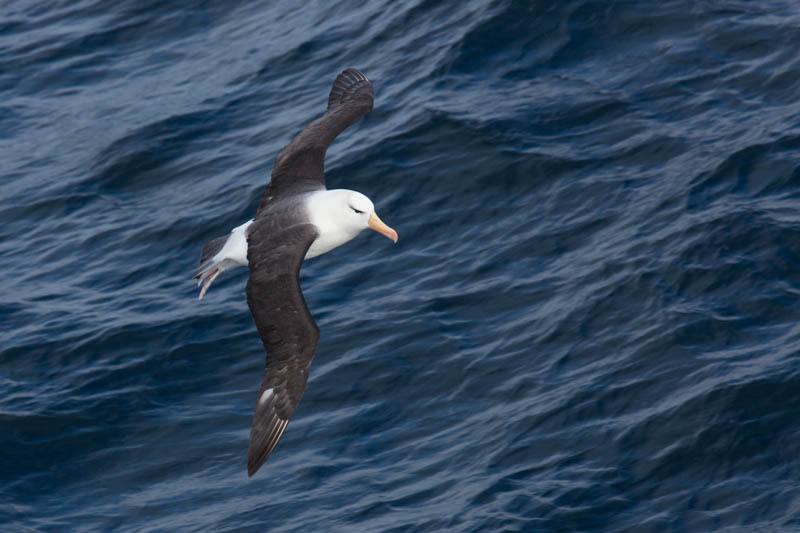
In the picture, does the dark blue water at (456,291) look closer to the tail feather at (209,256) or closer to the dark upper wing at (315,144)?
the tail feather at (209,256)

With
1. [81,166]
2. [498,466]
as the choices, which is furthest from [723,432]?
[81,166]

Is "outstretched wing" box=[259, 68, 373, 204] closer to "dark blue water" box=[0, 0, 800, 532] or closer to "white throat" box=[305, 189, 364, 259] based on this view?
"white throat" box=[305, 189, 364, 259]

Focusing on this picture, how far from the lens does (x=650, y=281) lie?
11531 mm

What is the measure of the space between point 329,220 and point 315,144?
1.38m

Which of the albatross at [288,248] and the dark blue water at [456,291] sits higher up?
the albatross at [288,248]

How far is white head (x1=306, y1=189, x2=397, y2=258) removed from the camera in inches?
398

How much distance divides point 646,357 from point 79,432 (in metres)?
5.38

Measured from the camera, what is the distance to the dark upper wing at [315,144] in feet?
36.6

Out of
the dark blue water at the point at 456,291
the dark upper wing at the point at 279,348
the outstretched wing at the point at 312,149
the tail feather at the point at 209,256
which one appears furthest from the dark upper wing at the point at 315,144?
the dark upper wing at the point at 279,348

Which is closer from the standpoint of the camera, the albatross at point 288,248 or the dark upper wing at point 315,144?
the albatross at point 288,248

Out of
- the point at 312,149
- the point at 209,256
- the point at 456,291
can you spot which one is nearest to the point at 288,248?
the point at 209,256

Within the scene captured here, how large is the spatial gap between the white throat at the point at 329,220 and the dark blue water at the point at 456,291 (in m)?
1.67

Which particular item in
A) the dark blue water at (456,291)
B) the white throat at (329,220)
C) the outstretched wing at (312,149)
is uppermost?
the outstretched wing at (312,149)

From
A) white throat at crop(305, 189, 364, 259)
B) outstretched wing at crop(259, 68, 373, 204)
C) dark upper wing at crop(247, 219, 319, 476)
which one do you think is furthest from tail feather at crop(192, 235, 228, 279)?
dark upper wing at crop(247, 219, 319, 476)
